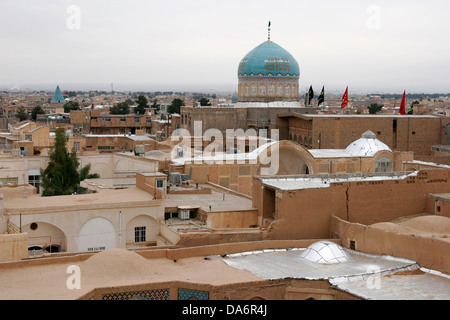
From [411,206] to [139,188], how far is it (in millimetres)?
8016

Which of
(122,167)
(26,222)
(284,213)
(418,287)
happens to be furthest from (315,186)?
(122,167)

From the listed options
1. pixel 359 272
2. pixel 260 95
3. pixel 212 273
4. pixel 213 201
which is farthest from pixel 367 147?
pixel 212 273

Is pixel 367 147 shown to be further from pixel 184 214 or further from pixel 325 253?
pixel 325 253

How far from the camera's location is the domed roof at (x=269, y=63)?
134 feet

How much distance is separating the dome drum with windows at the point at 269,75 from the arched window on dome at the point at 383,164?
14.7 metres

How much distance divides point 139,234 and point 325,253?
550 cm

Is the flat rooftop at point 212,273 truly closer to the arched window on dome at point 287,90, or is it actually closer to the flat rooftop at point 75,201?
the flat rooftop at point 75,201

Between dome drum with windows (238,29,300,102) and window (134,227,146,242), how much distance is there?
79.6 ft

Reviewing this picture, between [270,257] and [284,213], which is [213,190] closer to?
[284,213]

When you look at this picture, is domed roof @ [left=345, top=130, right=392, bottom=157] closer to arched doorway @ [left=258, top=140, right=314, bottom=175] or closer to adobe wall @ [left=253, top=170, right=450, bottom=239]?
arched doorway @ [left=258, top=140, right=314, bottom=175]

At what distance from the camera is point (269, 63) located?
4078 cm

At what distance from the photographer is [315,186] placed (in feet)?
56.7

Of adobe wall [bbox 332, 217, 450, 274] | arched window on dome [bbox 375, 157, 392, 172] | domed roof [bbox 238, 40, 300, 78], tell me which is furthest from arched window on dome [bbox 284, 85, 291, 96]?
adobe wall [bbox 332, 217, 450, 274]

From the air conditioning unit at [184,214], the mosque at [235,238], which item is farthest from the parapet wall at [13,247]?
the air conditioning unit at [184,214]
